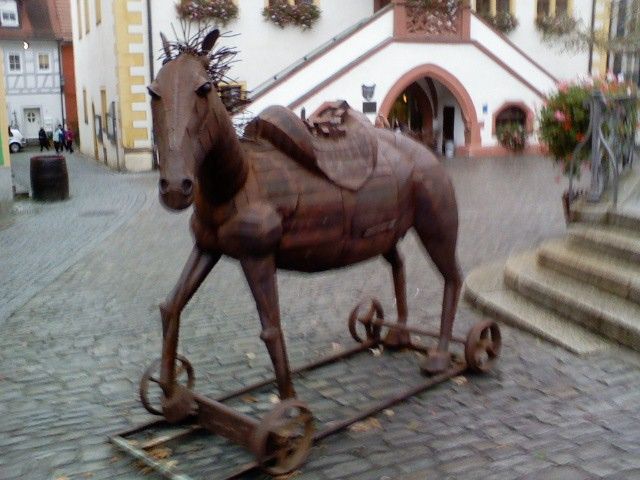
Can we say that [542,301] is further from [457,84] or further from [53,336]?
[457,84]

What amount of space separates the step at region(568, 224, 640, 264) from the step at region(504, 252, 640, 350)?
385 millimetres

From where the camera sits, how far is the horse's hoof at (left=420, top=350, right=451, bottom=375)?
208 inches

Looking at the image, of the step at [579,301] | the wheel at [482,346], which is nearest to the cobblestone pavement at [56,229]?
the wheel at [482,346]

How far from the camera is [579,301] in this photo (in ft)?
20.8

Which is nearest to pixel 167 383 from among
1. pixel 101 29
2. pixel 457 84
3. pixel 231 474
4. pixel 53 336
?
pixel 231 474

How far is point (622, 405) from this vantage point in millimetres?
4910

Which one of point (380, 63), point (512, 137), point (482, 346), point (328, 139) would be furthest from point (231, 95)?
point (512, 137)

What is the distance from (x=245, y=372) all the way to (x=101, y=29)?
2272 centimetres

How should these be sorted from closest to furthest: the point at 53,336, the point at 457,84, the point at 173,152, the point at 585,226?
the point at 173,152 < the point at 53,336 < the point at 585,226 < the point at 457,84

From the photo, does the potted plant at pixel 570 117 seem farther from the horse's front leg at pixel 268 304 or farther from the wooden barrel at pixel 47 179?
the wooden barrel at pixel 47 179

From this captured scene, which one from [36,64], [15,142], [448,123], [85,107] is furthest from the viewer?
[36,64]

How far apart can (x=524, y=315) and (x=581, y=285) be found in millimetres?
585

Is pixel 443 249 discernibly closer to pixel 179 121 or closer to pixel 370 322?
pixel 370 322

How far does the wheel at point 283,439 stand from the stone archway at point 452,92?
1959cm
